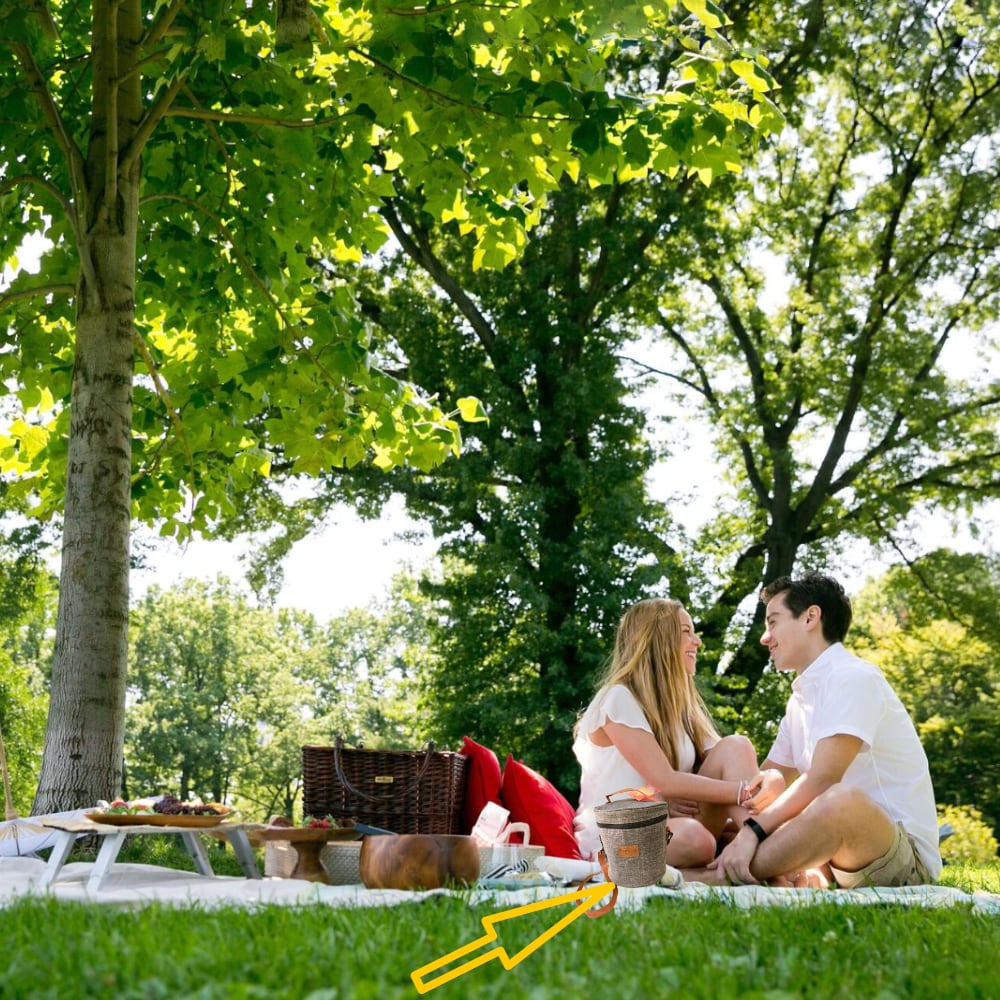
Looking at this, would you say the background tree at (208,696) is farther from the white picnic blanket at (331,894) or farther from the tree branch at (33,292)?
the white picnic blanket at (331,894)

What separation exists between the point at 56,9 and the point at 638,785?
718cm

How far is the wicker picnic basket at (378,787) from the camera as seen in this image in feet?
17.6

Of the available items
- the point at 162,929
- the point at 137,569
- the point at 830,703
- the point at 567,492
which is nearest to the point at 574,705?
the point at 567,492

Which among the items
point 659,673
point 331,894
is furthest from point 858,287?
point 331,894

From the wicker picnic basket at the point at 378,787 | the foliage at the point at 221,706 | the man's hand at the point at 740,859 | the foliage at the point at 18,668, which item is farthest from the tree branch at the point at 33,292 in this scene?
the foliage at the point at 221,706

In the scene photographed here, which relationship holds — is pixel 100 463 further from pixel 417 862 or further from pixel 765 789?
pixel 765 789

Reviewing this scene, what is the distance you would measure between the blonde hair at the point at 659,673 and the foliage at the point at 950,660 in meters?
14.8

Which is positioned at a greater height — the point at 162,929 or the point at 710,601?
the point at 710,601

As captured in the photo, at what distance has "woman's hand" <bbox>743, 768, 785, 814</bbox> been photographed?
559cm

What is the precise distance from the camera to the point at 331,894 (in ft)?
13.6

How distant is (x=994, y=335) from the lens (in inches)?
765

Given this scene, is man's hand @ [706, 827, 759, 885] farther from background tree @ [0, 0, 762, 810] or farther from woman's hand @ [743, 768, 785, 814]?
background tree @ [0, 0, 762, 810]

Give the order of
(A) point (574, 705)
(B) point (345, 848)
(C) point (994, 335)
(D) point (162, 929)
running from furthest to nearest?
(C) point (994, 335) < (A) point (574, 705) < (B) point (345, 848) < (D) point (162, 929)

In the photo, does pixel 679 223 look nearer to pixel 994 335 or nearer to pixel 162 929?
pixel 994 335
